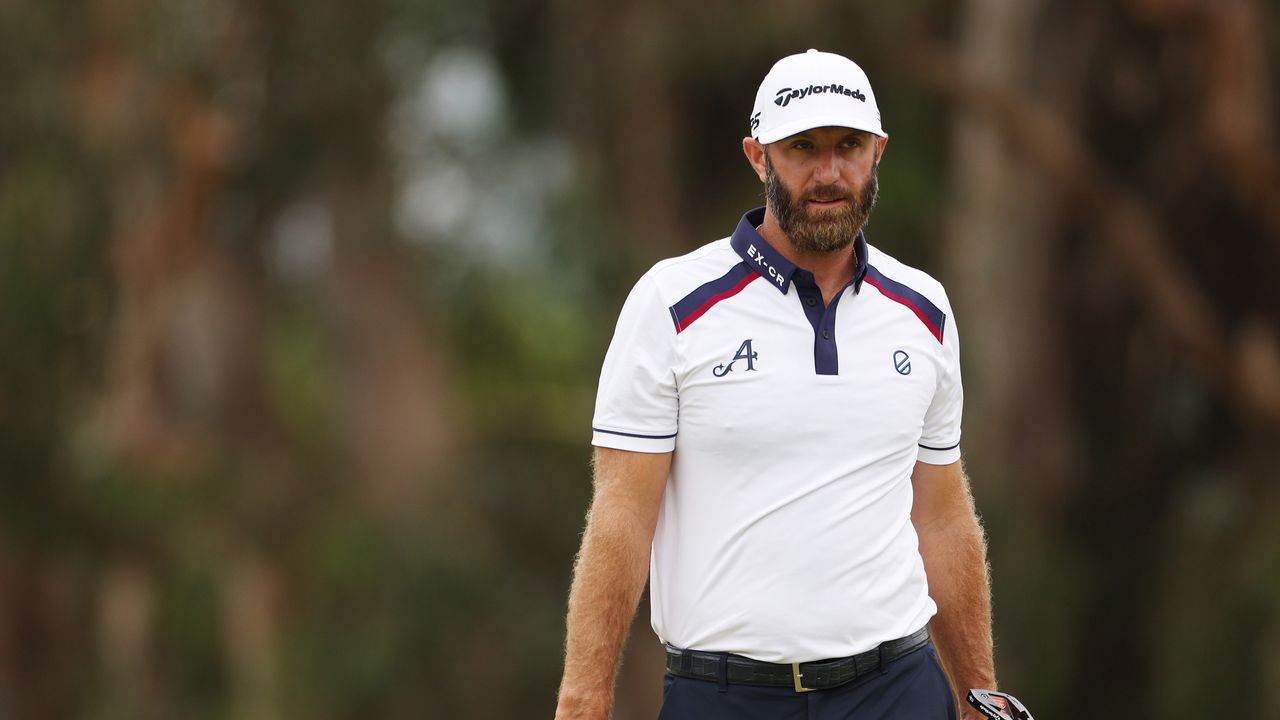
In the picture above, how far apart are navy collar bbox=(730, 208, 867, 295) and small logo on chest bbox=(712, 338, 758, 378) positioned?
0.17 meters

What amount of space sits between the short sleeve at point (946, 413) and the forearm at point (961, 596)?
6.2 inches

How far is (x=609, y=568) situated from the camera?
13.2ft

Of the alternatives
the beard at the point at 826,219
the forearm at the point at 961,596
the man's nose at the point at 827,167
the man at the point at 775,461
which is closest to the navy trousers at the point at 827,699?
the man at the point at 775,461

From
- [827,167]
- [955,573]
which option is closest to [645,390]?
[827,167]

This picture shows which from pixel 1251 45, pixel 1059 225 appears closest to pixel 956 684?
pixel 1251 45

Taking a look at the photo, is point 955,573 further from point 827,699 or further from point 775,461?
point 775,461

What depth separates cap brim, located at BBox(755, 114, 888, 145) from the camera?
4012mm

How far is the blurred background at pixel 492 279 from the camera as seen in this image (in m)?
13.4

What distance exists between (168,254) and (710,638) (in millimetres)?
11408

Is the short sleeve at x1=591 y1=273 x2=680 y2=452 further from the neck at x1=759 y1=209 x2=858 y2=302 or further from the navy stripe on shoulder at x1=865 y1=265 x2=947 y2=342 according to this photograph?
the navy stripe on shoulder at x1=865 y1=265 x2=947 y2=342

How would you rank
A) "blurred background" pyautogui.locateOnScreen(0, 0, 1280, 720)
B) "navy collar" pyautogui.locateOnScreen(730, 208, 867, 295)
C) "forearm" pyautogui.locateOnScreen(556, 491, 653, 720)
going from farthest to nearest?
1. "blurred background" pyautogui.locateOnScreen(0, 0, 1280, 720)
2. "navy collar" pyautogui.locateOnScreen(730, 208, 867, 295)
3. "forearm" pyautogui.locateOnScreen(556, 491, 653, 720)

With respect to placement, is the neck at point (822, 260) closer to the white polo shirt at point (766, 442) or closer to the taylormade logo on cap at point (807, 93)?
the white polo shirt at point (766, 442)

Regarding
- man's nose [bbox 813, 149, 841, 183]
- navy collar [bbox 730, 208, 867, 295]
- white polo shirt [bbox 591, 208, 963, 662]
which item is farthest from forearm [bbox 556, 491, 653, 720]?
man's nose [bbox 813, 149, 841, 183]

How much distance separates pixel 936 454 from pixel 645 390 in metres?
0.80
